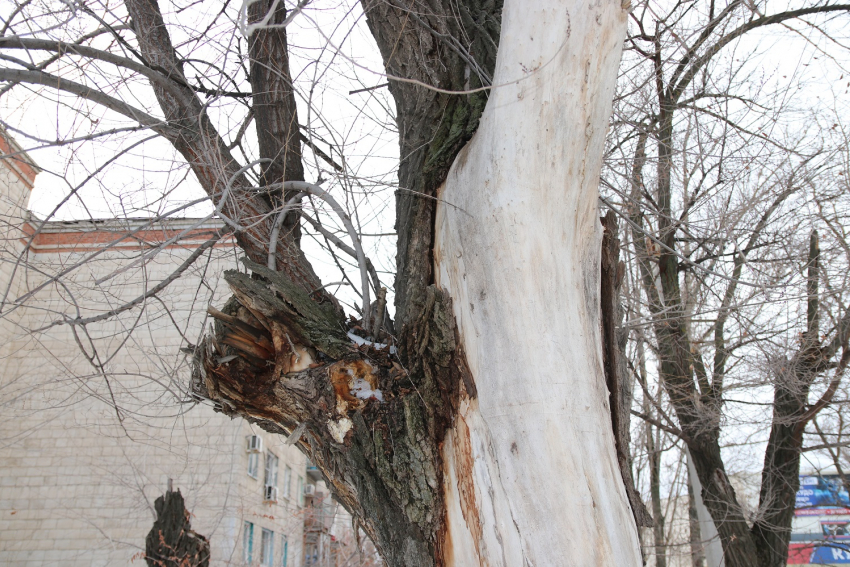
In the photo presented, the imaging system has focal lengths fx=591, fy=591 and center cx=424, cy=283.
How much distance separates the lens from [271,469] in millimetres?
13312

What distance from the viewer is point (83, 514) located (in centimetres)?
1027

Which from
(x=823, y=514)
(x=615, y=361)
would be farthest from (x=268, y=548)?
(x=615, y=361)

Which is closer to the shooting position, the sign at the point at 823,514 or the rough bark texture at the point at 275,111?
the rough bark texture at the point at 275,111

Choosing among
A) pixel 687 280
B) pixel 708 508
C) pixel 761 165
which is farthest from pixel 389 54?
pixel 687 280

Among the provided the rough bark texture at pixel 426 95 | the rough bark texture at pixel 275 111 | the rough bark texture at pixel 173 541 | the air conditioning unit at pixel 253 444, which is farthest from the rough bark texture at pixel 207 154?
the air conditioning unit at pixel 253 444

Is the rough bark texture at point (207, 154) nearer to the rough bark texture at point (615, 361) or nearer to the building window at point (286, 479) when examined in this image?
the rough bark texture at point (615, 361)

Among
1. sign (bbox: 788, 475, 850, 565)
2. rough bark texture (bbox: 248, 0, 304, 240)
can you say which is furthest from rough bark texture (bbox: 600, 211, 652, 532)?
sign (bbox: 788, 475, 850, 565)

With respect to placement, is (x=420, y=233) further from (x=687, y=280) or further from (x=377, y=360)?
(x=687, y=280)

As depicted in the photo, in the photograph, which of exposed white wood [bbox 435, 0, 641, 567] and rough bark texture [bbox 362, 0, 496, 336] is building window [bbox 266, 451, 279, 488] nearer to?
rough bark texture [bbox 362, 0, 496, 336]

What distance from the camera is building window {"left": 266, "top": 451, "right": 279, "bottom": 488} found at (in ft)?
43.0

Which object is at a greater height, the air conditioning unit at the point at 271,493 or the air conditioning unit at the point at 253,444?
the air conditioning unit at the point at 253,444

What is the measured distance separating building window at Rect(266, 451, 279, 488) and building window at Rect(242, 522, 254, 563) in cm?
128

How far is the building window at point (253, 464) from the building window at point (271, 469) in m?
0.74

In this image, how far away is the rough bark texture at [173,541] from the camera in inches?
262
